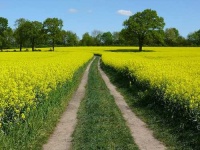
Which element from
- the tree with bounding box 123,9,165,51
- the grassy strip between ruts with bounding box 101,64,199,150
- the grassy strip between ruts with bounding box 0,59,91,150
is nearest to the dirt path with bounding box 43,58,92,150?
the grassy strip between ruts with bounding box 0,59,91,150

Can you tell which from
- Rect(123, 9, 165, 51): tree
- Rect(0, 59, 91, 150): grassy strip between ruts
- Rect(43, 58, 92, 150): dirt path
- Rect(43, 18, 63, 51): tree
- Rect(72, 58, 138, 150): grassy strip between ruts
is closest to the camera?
Rect(0, 59, 91, 150): grassy strip between ruts

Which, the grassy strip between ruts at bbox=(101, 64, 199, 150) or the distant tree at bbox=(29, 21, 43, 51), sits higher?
the distant tree at bbox=(29, 21, 43, 51)

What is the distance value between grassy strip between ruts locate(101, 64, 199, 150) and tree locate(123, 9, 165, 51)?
73.9 m

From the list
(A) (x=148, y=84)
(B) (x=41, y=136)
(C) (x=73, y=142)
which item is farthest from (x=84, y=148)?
(A) (x=148, y=84)

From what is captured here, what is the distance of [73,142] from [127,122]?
326 cm

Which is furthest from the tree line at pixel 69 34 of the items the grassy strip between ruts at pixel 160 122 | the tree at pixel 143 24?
the grassy strip between ruts at pixel 160 122

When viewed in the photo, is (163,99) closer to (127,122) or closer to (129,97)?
(127,122)

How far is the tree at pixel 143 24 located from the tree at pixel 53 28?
2431 cm

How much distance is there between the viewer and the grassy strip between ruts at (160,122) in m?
10.5

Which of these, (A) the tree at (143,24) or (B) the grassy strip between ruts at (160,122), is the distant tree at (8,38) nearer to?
(A) the tree at (143,24)

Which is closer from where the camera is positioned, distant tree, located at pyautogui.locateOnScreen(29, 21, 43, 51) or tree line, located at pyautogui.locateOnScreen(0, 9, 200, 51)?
tree line, located at pyautogui.locateOnScreen(0, 9, 200, 51)

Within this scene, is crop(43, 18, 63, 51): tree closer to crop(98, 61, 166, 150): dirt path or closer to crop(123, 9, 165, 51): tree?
crop(123, 9, 165, 51): tree

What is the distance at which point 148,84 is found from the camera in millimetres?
18938

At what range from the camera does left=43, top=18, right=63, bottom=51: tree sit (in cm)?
11162
